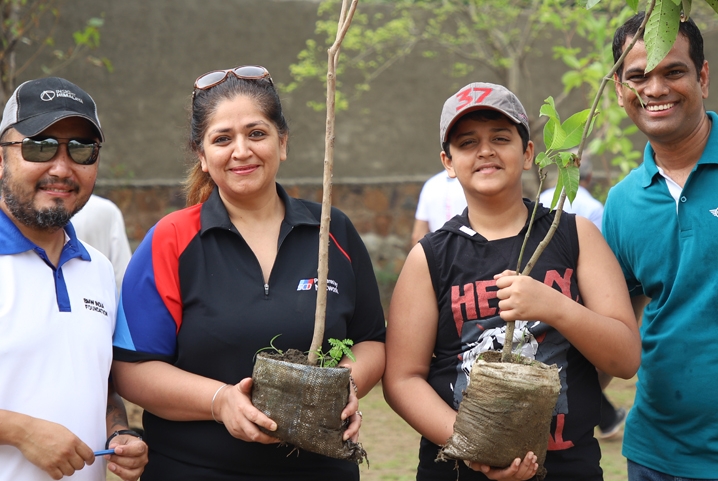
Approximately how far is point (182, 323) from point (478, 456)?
94 centimetres

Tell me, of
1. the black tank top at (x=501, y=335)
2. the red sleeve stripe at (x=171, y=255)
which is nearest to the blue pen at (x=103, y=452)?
the red sleeve stripe at (x=171, y=255)

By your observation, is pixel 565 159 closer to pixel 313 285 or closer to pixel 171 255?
pixel 313 285

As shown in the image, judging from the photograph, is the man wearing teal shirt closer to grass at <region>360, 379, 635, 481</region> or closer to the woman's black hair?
the woman's black hair

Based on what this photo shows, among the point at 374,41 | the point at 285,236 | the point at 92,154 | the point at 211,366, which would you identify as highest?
the point at 374,41

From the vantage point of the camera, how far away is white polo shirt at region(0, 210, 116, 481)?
7.13 feet

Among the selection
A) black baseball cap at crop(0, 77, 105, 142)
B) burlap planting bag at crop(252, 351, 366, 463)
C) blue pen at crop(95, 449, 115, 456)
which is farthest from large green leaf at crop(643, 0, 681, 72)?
blue pen at crop(95, 449, 115, 456)

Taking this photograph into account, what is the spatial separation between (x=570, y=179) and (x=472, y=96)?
49 centimetres

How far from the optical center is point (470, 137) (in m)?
2.61

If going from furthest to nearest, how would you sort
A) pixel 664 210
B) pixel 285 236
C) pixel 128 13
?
1. pixel 128 13
2. pixel 664 210
3. pixel 285 236

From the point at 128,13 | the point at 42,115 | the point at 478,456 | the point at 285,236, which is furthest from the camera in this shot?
the point at 128,13

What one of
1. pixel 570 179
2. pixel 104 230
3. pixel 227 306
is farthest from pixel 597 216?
pixel 227 306

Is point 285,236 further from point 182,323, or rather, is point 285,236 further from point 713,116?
point 713,116

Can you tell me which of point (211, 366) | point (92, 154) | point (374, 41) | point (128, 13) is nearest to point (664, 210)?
point (211, 366)

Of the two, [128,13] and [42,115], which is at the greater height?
[128,13]
